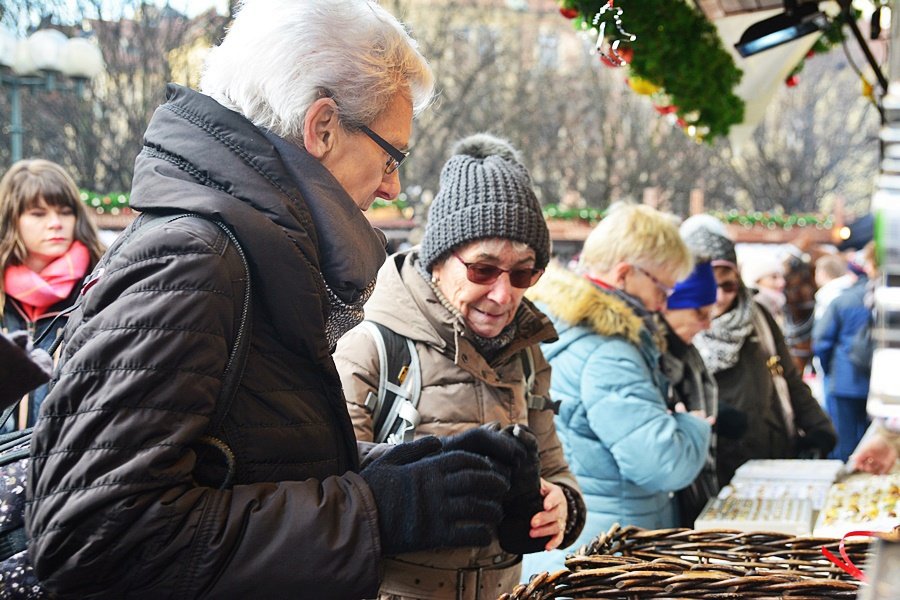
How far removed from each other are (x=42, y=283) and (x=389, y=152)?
2.22 meters

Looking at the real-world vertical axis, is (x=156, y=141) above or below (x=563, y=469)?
above

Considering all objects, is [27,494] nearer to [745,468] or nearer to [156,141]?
[156,141]

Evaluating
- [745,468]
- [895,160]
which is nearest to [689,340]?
[745,468]

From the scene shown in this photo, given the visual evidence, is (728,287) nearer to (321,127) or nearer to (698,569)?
(698,569)

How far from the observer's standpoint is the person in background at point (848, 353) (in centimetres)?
800

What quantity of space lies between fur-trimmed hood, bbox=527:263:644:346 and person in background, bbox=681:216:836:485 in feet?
4.66

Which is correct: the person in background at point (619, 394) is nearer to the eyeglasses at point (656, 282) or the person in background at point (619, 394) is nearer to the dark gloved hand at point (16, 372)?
the eyeglasses at point (656, 282)

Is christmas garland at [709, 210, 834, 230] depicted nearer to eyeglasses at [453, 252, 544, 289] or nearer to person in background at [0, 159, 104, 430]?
person in background at [0, 159, 104, 430]

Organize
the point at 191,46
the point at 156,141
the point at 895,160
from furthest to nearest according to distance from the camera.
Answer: the point at 191,46
the point at 156,141
the point at 895,160

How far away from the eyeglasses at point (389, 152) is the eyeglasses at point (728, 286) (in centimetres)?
337

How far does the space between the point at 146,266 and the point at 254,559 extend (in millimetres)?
449

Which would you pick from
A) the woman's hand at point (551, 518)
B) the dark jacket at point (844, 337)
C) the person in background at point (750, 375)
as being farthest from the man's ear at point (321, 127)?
the dark jacket at point (844, 337)

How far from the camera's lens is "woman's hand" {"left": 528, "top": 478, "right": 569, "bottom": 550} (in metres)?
2.15

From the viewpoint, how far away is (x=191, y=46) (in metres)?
17.6
